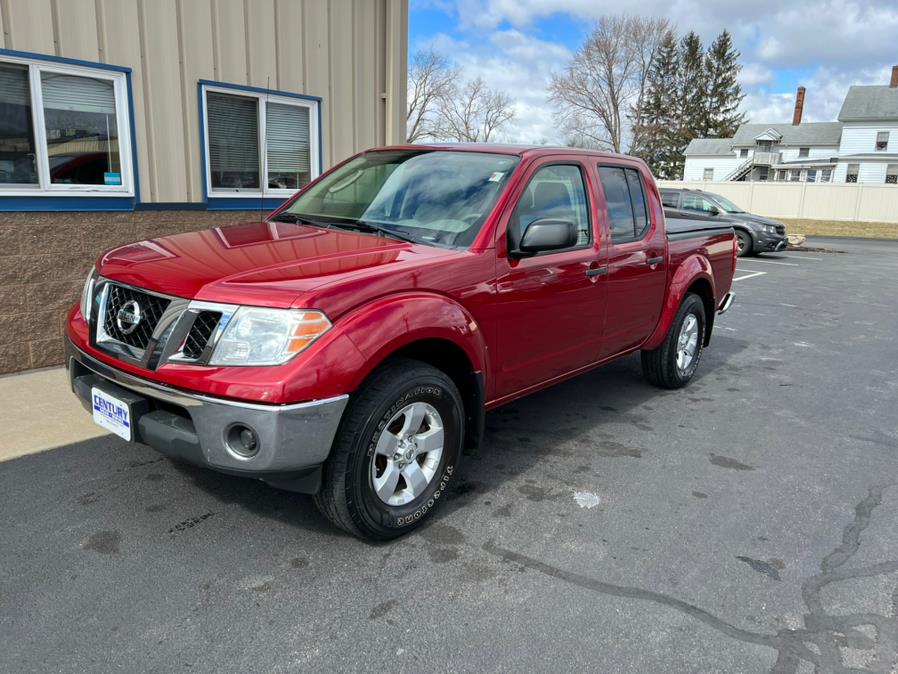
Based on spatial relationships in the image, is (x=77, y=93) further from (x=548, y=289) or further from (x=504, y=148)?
(x=548, y=289)

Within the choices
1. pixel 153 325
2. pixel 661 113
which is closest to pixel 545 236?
pixel 153 325

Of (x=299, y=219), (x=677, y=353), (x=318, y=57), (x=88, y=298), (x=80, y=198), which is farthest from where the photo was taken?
(x=318, y=57)

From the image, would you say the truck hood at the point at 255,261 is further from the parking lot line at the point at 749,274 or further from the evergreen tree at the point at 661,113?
the evergreen tree at the point at 661,113

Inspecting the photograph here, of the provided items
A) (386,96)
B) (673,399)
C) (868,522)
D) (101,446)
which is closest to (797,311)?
(673,399)

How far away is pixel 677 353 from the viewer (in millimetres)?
5777

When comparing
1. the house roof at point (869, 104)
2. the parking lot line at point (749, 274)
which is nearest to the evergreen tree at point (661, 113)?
the house roof at point (869, 104)

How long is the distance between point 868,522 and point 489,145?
9.90 feet

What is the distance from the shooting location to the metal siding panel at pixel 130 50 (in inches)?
232

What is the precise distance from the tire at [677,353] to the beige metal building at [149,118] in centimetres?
391

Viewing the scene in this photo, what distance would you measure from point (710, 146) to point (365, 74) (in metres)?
64.4

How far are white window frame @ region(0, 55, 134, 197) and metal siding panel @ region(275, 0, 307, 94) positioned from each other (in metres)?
1.76

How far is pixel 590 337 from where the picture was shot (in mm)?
4520

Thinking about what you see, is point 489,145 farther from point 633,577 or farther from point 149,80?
point 149,80

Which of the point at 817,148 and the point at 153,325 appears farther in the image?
the point at 817,148
